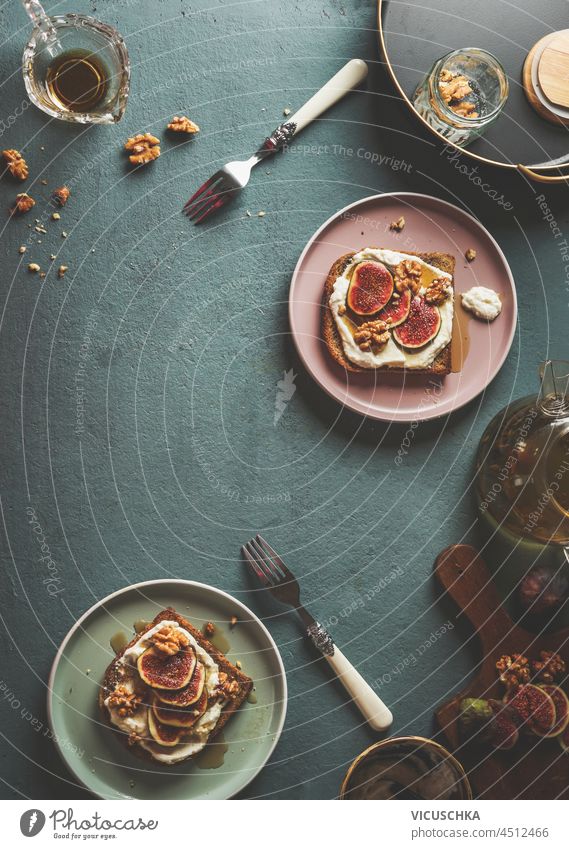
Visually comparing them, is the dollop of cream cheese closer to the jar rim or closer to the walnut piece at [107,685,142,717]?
the jar rim

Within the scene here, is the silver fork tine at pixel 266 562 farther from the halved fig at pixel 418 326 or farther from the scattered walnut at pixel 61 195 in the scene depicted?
the scattered walnut at pixel 61 195

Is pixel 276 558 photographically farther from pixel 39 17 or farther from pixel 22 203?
pixel 39 17

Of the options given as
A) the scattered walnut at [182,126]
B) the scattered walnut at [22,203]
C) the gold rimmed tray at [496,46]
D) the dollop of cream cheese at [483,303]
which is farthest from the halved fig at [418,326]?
the scattered walnut at [22,203]

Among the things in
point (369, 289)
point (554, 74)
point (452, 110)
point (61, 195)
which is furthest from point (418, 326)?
point (61, 195)

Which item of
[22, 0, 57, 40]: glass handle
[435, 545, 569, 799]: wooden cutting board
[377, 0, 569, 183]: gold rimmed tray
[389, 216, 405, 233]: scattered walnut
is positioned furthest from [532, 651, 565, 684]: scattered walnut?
[22, 0, 57, 40]: glass handle

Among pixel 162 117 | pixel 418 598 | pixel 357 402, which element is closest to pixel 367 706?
pixel 418 598

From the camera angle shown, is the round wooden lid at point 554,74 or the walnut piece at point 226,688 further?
the round wooden lid at point 554,74
